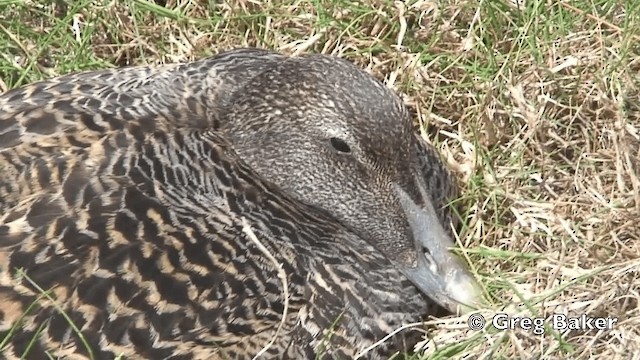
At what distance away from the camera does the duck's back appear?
2.74 m

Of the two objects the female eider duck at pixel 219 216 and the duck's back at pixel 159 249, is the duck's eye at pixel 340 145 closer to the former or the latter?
the female eider duck at pixel 219 216

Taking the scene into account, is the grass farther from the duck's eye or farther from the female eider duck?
the duck's eye

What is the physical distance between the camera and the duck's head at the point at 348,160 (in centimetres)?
312

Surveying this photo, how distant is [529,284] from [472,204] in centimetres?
47

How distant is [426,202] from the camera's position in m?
3.24

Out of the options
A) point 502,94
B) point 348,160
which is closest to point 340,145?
point 348,160

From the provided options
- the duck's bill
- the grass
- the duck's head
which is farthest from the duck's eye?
the grass

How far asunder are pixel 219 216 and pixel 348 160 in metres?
0.41

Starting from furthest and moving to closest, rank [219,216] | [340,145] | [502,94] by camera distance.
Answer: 1. [502,94]
2. [340,145]
3. [219,216]

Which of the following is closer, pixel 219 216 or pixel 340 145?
pixel 219 216

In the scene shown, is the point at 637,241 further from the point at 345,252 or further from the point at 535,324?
the point at 345,252

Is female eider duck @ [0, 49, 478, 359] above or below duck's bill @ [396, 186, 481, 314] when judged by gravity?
above

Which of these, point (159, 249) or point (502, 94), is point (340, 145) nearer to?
point (159, 249)

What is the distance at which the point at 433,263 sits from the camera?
322cm
